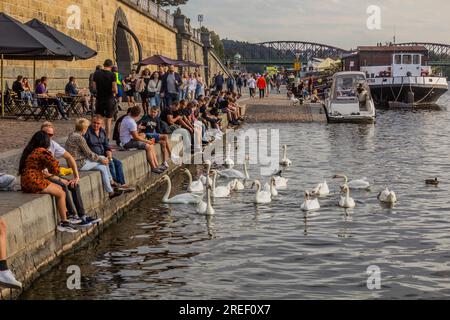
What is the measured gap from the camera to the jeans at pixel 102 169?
43.9 ft

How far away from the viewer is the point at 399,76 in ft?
178

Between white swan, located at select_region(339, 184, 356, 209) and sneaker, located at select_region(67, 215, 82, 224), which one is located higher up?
sneaker, located at select_region(67, 215, 82, 224)

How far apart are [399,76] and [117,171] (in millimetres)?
42317

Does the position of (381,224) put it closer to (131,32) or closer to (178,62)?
(178,62)

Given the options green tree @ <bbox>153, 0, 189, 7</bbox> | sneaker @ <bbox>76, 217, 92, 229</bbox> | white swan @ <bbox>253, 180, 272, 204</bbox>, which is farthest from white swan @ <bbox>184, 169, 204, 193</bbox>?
green tree @ <bbox>153, 0, 189, 7</bbox>

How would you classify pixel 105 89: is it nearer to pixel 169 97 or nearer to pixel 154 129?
pixel 154 129

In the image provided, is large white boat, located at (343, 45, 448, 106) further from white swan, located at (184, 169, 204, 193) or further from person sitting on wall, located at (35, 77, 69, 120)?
white swan, located at (184, 169, 204, 193)

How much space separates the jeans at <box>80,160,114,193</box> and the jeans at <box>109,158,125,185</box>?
0.66 m

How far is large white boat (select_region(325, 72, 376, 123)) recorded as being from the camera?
121ft

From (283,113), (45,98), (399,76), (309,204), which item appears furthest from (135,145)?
(399,76)

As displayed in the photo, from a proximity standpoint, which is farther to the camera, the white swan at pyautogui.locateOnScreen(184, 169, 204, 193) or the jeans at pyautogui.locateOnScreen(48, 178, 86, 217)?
the white swan at pyautogui.locateOnScreen(184, 169, 204, 193)

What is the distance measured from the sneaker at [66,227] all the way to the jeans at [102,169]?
2269mm
